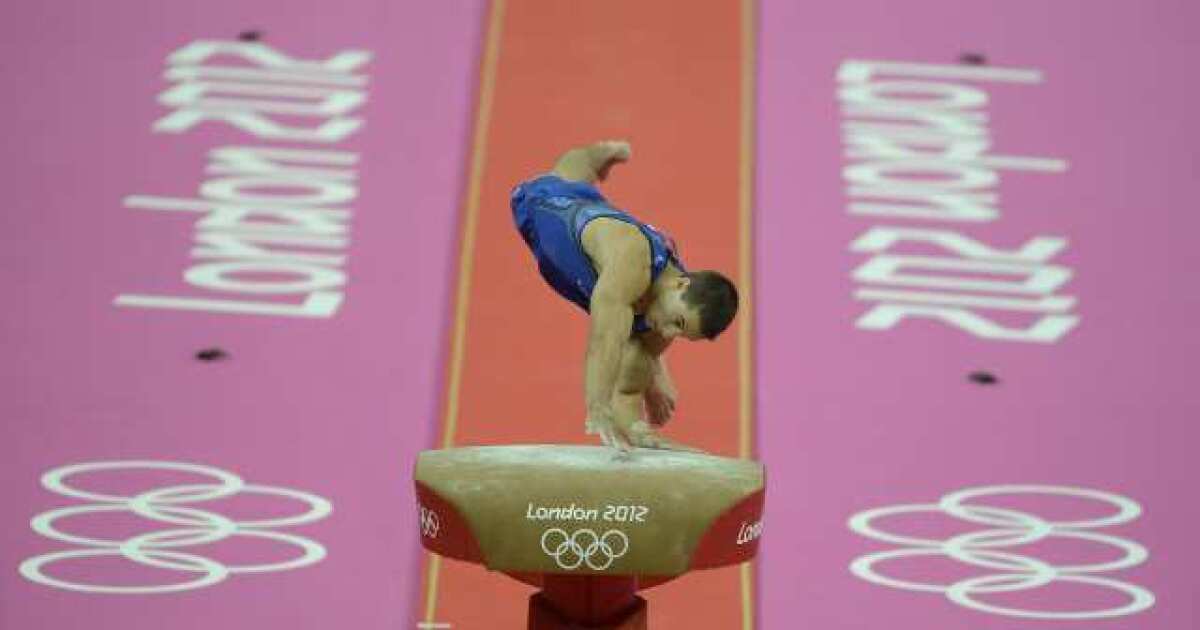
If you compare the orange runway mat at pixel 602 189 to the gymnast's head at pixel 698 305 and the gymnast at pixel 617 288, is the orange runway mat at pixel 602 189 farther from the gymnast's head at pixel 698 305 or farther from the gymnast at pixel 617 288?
the gymnast's head at pixel 698 305

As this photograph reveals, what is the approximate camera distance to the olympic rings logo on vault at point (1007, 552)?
21.2 feet

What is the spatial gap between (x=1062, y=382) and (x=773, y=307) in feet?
3.00

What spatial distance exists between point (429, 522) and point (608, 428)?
42 centimetres

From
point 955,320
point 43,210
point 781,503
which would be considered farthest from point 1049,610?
point 43,210

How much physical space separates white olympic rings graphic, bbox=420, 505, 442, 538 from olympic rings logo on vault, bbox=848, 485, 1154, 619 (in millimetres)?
1721

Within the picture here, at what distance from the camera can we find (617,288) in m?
5.14

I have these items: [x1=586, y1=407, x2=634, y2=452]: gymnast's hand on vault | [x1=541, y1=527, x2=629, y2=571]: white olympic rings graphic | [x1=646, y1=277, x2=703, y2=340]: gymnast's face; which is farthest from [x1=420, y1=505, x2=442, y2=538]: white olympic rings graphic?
[x1=646, y1=277, x2=703, y2=340]: gymnast's face

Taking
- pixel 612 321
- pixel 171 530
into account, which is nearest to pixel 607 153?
pixel 612 321

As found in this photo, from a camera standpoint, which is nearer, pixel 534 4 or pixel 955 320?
pixel 955 320

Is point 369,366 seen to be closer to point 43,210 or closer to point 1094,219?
point 43,210

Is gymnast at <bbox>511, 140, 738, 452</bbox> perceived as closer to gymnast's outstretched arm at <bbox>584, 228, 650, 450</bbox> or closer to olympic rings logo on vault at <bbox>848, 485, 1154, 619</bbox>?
gymnast's outstretched arm at <bbox>584, 228, 650, 450</bbox>

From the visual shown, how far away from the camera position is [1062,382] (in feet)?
24.3

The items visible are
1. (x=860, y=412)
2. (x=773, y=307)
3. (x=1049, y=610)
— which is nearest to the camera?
(x=1049, y=610)

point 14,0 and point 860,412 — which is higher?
point 14,0
